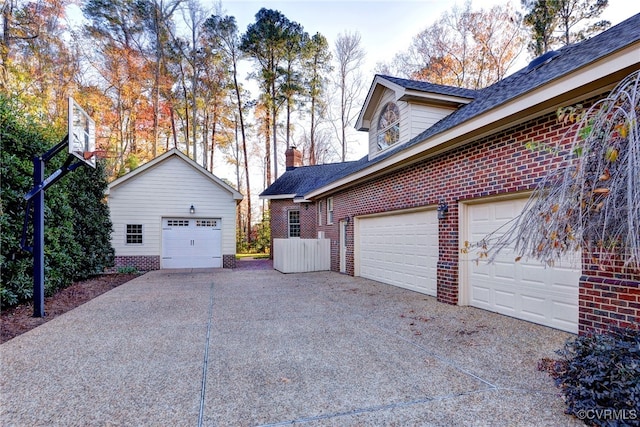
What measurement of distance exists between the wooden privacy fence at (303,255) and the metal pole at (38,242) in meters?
7.00

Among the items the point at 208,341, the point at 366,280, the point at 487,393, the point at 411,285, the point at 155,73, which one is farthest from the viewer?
the point at 155,73

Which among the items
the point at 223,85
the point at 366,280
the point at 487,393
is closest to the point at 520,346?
the point at 487,393

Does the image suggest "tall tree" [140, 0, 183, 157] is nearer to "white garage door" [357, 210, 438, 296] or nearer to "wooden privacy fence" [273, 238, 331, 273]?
"wooden privacy fence" [273, 238, 331, 273]

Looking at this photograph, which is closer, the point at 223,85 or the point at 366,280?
the point at 366,280

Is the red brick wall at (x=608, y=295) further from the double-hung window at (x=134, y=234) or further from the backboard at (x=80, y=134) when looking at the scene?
the double-hung window at (x=134, y=234)

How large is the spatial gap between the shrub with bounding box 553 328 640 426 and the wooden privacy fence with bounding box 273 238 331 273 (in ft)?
31.0

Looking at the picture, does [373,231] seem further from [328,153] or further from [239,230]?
[328,153]

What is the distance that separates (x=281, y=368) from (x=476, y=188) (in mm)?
4393

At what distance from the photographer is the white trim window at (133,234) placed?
12461 millimetres

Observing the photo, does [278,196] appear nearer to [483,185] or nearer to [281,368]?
[483,185]

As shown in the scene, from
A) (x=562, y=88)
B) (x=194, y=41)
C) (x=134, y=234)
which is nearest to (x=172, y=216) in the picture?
(x=134, y=234)

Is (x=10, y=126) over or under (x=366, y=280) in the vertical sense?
over

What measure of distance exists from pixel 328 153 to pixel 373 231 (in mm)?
17558

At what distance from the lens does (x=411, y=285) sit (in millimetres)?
7828
